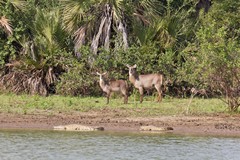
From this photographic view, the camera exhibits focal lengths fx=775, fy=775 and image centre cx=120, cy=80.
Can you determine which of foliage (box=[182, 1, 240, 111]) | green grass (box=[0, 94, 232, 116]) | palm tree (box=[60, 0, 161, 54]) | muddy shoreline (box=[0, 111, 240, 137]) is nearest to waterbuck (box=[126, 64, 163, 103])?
green grass (box=[0, 94, 232, 116])

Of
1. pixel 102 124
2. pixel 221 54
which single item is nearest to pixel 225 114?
pixel 221 54

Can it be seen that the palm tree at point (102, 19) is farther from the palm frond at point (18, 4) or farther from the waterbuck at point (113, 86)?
the waterbuck at point (113, 86)

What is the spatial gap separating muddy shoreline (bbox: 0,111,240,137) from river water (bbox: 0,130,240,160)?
628mm

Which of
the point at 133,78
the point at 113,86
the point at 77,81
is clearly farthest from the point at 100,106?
the point at 77,81

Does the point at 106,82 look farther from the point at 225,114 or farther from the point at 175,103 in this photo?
the point at 225,114

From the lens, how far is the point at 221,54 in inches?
732

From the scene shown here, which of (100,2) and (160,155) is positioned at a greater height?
(100,2)

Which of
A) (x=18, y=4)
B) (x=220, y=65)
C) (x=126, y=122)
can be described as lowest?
(x=126, y=122)

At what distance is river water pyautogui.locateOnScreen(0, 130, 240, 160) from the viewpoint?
47.2ft

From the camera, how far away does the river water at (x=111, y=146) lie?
1438 centimetres

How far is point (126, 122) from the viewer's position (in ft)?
59.4

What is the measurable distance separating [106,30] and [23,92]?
3.13m

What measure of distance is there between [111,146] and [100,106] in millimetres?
4866

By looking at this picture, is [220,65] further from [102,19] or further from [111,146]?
[102,19]
